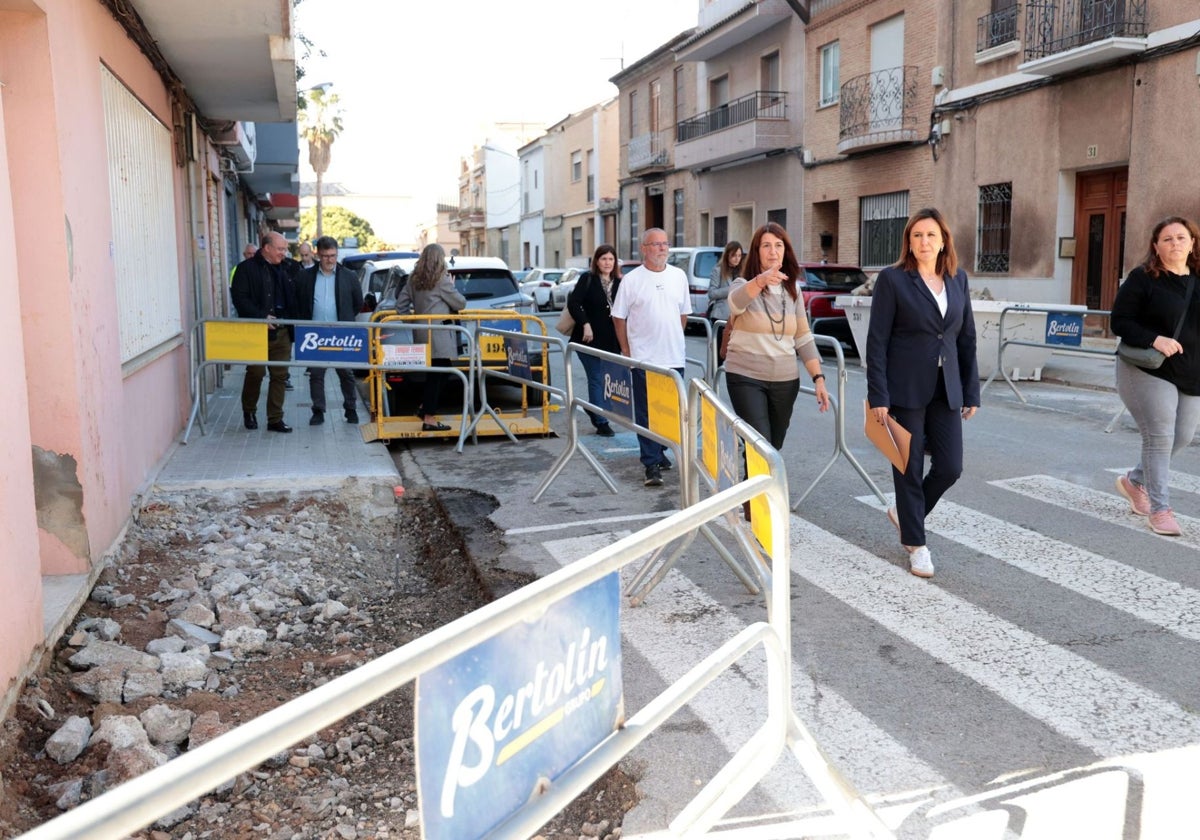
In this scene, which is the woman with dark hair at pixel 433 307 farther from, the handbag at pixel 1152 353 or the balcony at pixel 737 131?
the balcony at pixel 737 131

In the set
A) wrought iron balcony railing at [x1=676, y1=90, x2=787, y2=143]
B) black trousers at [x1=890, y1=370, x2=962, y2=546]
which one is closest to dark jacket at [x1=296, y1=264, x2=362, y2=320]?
black trousers at [x1=890, y1=370, x2=962, y2=546]

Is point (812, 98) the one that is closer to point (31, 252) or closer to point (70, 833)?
point (31, 252)


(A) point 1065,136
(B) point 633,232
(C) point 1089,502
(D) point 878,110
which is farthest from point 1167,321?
(B) point 633,232

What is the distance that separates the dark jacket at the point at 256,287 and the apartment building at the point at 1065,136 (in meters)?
12.0

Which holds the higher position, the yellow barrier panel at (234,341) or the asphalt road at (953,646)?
the yellow barrier panel at (234,341)

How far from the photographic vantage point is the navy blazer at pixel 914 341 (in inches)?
216

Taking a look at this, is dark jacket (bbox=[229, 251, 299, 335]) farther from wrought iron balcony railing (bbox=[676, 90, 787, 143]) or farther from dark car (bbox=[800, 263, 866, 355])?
wrought iron balcony railing (bbox=[676, 90, 787, 143])

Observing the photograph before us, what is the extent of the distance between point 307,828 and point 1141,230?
54.3 feet

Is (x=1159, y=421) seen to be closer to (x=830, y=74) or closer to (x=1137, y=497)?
(x=1137, y=497)

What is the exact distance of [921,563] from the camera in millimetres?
5691

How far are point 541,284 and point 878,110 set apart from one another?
14.7 meters

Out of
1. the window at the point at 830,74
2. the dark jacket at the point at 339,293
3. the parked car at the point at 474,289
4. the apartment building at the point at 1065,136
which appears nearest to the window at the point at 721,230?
the window at the point at 830,74

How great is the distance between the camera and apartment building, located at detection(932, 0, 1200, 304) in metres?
16.1

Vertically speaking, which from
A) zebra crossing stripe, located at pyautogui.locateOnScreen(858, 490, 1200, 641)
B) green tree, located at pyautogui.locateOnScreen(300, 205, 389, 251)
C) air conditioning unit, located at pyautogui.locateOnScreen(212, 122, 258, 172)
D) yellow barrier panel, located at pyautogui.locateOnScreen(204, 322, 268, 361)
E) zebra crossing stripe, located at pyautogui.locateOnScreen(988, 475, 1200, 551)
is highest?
green tree, located at pyautogui.locateOnScreen(300, 205, 389, 251)
